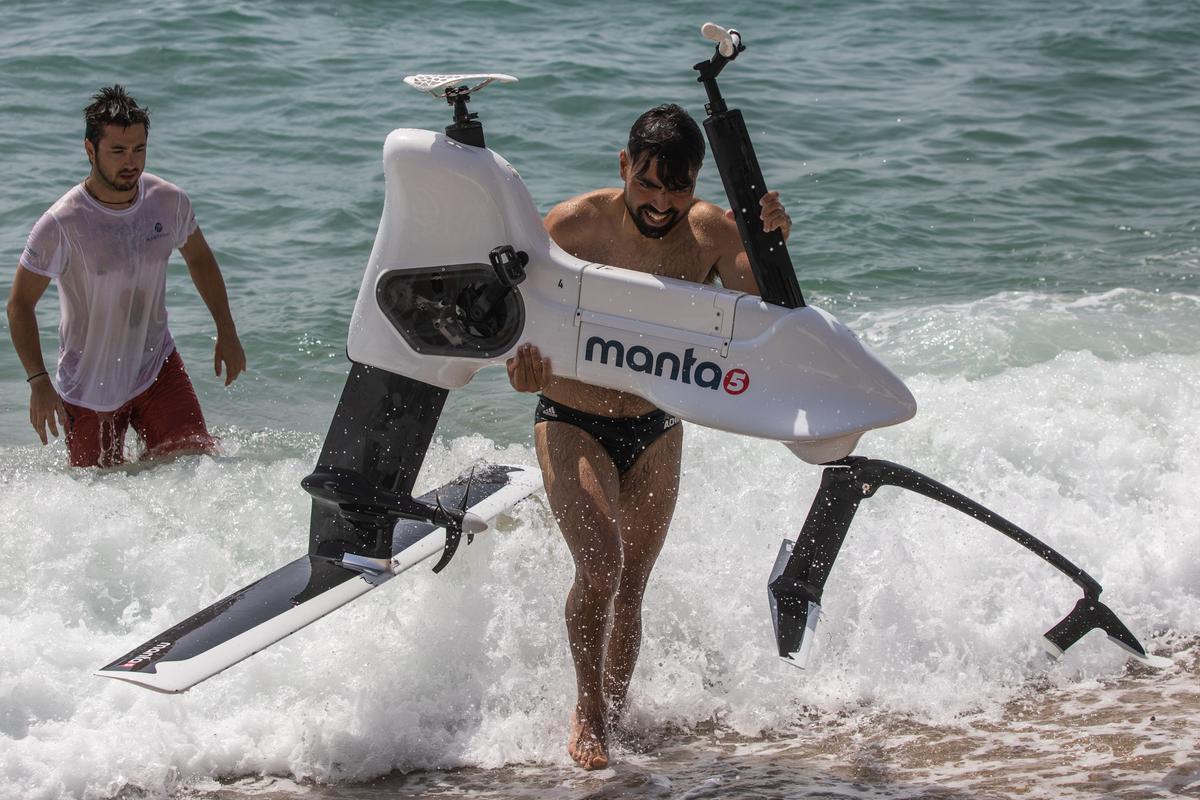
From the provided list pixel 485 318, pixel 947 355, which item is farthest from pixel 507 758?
pixel 947 355

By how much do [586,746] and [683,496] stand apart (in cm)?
157

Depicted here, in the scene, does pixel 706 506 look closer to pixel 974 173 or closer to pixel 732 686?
pixel 732 686

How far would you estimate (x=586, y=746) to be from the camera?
3586 millimetres

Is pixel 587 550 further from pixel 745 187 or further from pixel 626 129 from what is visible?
pixel 626 129

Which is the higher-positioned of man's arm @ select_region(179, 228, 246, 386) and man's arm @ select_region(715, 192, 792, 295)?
man's arm @ select_region(715, 192, 792, 295)

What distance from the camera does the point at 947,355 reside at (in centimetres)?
671

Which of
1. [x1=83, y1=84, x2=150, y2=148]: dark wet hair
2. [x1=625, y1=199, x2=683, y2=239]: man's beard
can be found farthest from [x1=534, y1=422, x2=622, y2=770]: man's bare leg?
[x1=83, y1=84, x2=150, y2=148]: dark wet hair

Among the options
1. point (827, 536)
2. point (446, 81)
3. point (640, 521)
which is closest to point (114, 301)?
point (446, 81)

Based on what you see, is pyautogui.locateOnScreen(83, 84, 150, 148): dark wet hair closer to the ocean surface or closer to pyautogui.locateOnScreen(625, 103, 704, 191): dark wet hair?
the ocean surface

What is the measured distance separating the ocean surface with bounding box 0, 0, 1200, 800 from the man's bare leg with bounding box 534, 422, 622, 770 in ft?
0.40

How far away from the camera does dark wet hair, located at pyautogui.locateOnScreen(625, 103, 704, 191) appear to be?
3264mm

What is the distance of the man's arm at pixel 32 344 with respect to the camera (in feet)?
14.6

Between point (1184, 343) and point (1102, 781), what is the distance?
3.98 meters

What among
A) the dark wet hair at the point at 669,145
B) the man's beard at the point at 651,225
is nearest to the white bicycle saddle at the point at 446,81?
the dark wet hair at the point at 669,145
